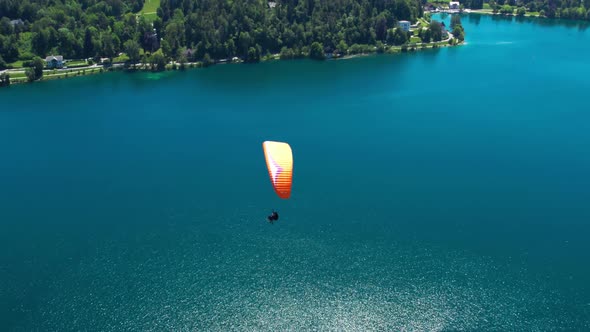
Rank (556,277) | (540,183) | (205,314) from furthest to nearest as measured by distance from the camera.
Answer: (540,183) → (556,277) → (205,314)

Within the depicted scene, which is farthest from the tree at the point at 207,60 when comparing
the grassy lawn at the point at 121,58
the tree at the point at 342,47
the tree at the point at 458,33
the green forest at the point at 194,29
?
the tree at the point at 458,33

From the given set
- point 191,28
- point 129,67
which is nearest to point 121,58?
point 129,67

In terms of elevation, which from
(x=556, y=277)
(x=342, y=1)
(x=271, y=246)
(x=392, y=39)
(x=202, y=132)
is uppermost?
(x=342, y=1)

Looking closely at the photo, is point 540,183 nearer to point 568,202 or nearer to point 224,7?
point 568,202

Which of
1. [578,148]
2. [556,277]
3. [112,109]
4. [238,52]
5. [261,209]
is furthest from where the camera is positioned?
[238,52]

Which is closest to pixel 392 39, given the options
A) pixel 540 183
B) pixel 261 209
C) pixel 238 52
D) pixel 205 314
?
pixel 238 52

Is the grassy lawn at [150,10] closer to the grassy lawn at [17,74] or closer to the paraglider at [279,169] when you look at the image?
the grassy lawn at [17,74]

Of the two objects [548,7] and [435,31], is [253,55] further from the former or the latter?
[548,7]

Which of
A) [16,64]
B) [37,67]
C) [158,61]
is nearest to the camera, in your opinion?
[37,67]
